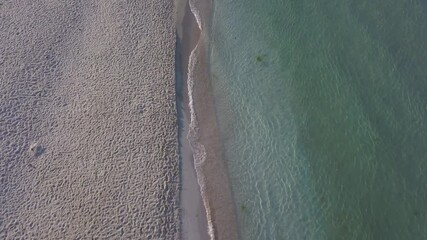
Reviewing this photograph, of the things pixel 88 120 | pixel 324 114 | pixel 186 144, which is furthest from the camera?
pixel 324 114

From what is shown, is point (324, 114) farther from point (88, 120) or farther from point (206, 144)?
point (88, 120)

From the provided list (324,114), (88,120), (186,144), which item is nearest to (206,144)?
(186,144)

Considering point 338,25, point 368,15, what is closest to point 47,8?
point 338,25

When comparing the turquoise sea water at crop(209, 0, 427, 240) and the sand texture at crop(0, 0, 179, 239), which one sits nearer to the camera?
the sand texture at crop(0, 0, 179, 239)

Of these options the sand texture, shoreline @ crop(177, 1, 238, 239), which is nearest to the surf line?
shoreline @ crop(177, 1, 238, 239)

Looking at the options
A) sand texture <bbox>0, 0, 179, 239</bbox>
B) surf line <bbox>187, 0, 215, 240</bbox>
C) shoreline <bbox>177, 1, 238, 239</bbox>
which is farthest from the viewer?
surf line <bbox>187, 0, 215, 240</bbox>

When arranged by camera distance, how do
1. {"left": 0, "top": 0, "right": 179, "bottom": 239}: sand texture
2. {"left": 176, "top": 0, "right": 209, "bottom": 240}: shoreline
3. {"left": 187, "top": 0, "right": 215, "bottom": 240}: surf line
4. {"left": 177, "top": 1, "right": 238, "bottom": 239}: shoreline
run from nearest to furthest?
{"left": 0, "top": 0, "right": 179, "bottom": 239}: sand texture, {"left": 176, "top": 0, "right": 209, "bottom": 240}: shoreline, {"left": 177, "top": 1, "right": 238, "bottom": 239}: shoreline, {"left": 187, "top": 0, "right": 215, "bottom": 240}: surf line

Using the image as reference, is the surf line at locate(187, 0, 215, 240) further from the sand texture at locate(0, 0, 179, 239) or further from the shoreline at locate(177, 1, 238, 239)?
the sand texture at locate(0, 0, 179, 239)
